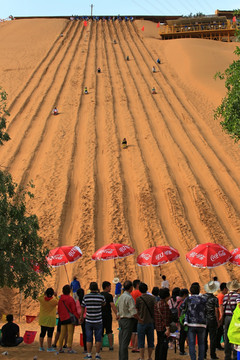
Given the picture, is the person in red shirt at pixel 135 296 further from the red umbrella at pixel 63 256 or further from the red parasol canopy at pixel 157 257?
the red umbrella at pixel 63 256

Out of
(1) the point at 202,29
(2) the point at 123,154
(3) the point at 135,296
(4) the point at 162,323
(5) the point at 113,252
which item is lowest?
(4) the point at 162,323

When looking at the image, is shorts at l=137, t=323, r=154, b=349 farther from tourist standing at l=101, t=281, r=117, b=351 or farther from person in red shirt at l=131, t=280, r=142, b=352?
person in red shirt at l=131, t=280, r=142, b=352

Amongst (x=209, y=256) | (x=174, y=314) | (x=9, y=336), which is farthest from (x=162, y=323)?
(x=209, y=256)

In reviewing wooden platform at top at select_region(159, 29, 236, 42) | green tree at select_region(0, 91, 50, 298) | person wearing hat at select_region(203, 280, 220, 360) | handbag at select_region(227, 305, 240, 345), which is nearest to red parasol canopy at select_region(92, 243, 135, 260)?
green tree at select_region(0, 91, 50, 298)

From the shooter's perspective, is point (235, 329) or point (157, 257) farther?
point (157, 257)

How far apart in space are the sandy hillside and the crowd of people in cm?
752

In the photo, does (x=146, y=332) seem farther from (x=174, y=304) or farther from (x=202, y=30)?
(x=202, y=30)

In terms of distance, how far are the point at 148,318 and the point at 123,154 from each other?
22267 mm

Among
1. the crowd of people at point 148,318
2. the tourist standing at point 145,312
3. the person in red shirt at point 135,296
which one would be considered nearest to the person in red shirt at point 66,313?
the crowd of people at point 148,318

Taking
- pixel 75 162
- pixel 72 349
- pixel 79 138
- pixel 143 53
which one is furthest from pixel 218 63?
pixel 72 349

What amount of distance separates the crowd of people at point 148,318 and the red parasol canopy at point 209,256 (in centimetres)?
265

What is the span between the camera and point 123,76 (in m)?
47.5

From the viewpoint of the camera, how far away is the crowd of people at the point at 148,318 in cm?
947

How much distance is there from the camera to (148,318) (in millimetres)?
9844
